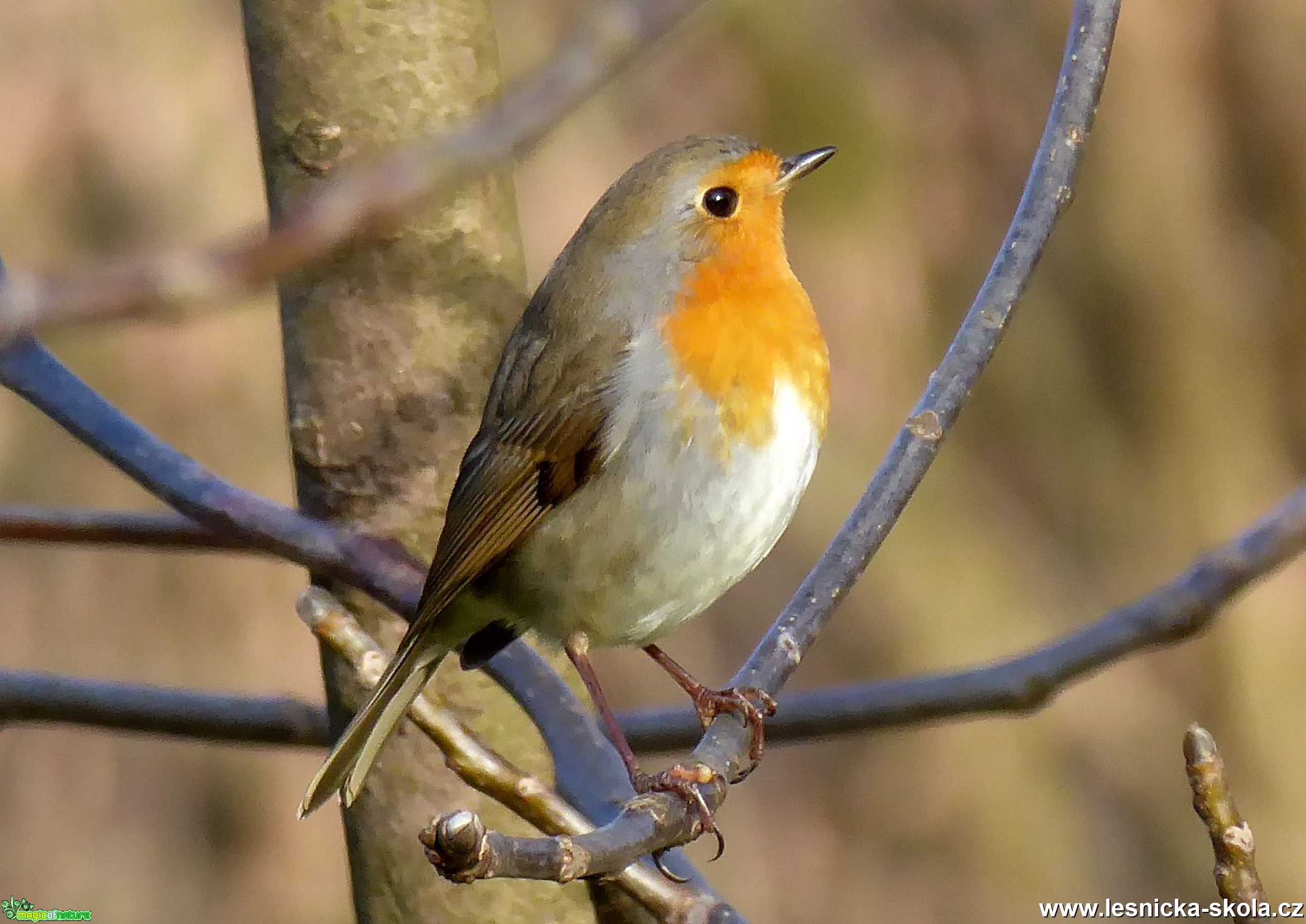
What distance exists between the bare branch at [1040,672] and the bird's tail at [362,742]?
0.39 meters

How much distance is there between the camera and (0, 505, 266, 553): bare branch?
1.58 metres

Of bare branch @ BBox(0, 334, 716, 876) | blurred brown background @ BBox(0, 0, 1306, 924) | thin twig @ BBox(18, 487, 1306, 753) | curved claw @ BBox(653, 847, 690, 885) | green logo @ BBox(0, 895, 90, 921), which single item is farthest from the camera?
blurred brown background @ BBox(0, 0, 1306, 924)

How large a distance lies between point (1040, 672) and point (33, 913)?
2.12 meters

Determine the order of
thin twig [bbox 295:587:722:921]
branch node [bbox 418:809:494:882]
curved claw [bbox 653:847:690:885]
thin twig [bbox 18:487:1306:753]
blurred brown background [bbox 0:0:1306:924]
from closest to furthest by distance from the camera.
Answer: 1. branch node [bbox 418:809:494:882]
2. thin twig [bbox 18:487:1306:753]
3. thin twig [bbox 295:587:722:921]
4. curved claw [bbox 653:847:690:885]
5. blurred brown background [bbox 0:0:1306:924]

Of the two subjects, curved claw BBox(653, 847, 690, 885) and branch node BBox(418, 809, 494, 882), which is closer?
branch node BBox(418, 809, 494, 882)

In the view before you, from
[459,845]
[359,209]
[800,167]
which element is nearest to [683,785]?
[459,845]

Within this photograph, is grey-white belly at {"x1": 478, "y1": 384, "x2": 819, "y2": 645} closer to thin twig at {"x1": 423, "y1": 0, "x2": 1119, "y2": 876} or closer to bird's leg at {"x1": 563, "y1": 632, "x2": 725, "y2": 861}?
bird's leg at {"x1": 563, "y1": 632, "x2": 725, "y2": 861}

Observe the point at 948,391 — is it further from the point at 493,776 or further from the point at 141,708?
the point at 141,708

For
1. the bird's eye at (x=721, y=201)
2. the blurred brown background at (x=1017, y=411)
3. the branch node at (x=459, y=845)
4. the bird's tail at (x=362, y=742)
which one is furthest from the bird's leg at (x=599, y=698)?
the blurred brown background at (x=1017, y=411)

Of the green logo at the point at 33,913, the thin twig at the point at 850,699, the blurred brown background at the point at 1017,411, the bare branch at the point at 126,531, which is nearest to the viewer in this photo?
the thin twig at the point at 850,699

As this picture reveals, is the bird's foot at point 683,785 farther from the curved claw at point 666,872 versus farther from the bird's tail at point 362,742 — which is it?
the bird's tail at point 362,742

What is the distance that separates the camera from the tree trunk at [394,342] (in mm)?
1941

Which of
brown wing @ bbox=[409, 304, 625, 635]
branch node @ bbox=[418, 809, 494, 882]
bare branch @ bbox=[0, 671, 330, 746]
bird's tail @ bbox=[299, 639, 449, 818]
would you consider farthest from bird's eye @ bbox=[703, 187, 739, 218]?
branch node @ bbox=[418, 809, 494, 882]

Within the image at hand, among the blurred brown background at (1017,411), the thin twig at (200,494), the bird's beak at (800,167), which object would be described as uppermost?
the bird's beak at (800,167)
